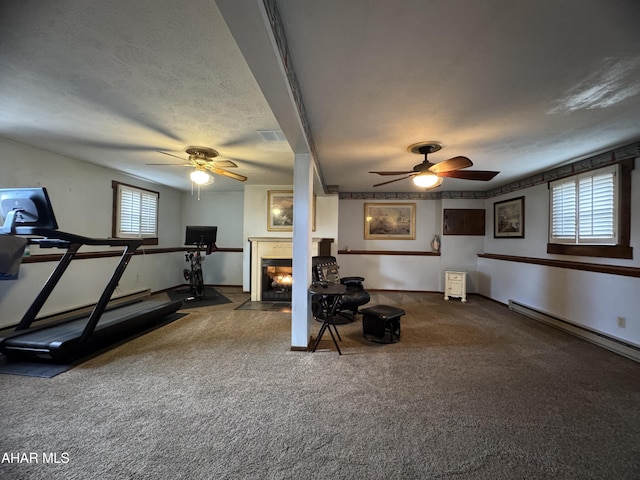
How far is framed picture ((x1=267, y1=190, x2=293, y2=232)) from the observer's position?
593 cm

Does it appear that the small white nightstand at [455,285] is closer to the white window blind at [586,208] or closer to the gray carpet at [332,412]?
the white window blind at [586,208]

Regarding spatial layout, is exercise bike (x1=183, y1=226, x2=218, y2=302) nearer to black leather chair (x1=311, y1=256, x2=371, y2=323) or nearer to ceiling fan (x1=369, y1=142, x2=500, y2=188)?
black leather chair (x1=311, y1=256, x2=371, y2=323)

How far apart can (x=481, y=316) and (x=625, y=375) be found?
190 cm

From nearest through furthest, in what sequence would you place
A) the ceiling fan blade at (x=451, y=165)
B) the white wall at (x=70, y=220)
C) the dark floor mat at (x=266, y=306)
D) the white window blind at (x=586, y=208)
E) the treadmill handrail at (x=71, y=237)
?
1. the treadmill handrail at (x=71, y=237)
2. the ceiling fan blade at (x=451, y=165)
3. the white window blind at (x=586, y=208)
4. the white wall at (x=70, y=220)
5. the dark floor mat at (x=266, y=306)

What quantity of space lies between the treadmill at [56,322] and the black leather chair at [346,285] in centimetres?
242

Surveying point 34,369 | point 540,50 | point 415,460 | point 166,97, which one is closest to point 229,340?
point 34,369

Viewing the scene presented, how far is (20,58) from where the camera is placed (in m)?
1.78

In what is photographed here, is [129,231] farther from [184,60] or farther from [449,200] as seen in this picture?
[449,200]

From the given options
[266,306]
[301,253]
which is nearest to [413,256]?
[266,306]

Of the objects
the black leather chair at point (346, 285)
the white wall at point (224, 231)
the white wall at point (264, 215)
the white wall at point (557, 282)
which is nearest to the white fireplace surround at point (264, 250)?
the white wall at point (264, 215)

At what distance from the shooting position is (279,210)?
594 centimetres

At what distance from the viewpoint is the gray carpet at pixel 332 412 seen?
1471 millimetres

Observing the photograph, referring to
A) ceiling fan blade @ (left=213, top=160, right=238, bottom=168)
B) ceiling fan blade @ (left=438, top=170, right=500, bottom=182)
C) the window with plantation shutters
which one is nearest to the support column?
ceiling fan blade @ (left=213, top=160, right=238, bottom=168)

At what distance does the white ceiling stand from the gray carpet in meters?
2.19
